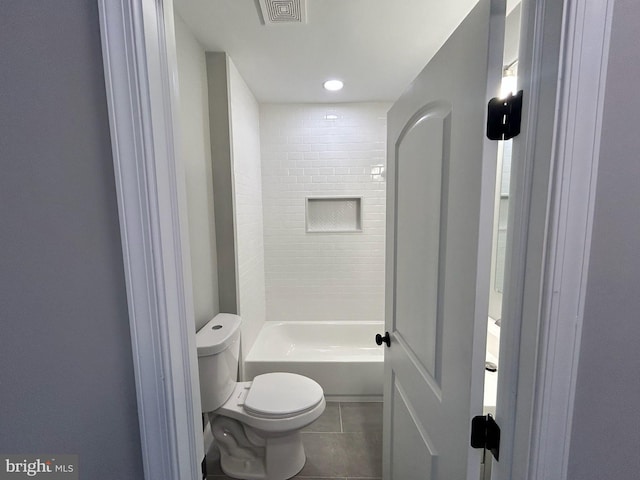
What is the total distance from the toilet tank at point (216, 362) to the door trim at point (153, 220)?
2.60 ft

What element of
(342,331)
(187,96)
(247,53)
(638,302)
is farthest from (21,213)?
(342,331)

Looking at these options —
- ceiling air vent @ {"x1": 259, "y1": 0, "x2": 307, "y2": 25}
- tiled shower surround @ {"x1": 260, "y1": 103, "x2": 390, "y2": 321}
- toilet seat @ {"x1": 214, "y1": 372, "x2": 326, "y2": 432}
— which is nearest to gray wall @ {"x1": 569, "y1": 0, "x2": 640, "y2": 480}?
toilet seat @ {"x1": 214, "y1": 372, "x2": 326, "y2": 432}

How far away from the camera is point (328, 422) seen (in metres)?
1.94

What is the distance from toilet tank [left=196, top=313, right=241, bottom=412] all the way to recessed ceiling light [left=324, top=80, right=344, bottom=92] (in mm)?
1908

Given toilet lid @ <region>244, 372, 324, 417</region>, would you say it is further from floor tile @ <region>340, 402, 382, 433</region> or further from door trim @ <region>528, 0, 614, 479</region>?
door trim @ <region>528, 0, 614, 479</region>

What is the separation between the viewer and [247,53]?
5.73ft

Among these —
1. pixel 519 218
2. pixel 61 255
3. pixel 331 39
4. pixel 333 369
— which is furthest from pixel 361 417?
pixel 331 39

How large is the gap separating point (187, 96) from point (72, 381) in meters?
1.44

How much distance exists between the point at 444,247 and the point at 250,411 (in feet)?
4.27

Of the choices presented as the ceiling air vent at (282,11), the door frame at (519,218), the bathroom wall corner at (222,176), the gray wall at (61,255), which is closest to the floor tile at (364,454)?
the bathroom wall corner at (222,176)

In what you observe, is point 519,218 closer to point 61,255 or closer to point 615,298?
point 615,298

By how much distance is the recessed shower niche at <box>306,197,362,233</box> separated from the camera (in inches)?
108

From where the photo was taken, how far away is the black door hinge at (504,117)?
52 cm

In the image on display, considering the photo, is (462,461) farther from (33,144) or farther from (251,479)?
(251,479)
